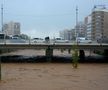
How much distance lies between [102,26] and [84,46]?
103551mm

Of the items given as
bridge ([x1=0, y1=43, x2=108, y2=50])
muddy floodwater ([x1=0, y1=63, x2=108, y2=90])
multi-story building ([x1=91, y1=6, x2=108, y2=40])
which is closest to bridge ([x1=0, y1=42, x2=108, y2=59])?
bridge ([x1=0, y1=43, x2=108, y2=50])

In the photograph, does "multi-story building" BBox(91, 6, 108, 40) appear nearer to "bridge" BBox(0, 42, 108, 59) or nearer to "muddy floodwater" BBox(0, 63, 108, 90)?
"bridge" BBox(0, 42, 108, 59)

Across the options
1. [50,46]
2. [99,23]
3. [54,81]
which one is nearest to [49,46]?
[50,46]

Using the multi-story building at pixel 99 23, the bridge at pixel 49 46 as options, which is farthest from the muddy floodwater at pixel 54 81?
the multi-story building at pixel 99 23

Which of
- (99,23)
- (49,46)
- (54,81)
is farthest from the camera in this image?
(99,23)

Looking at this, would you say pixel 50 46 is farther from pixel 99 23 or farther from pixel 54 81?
pixel 99 23

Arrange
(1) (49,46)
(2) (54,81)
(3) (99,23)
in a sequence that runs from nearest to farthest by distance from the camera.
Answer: (2) (54,81), (1) (49,46), (3) (99,23)

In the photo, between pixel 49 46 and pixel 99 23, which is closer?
pixel 49 46

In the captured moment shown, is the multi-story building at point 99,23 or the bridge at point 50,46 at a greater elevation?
the multi-story building at point 99,23

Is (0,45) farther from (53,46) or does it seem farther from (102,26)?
(102,26)

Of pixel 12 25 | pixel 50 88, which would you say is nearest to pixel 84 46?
pixel 50 88

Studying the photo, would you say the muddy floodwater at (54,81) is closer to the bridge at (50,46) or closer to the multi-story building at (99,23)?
the bridge at (50,46)

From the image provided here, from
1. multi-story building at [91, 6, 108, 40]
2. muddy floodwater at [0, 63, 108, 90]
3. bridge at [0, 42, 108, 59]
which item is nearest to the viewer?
muddy floodwater at [0, 63, 108, 90]

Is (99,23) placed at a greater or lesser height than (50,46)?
greater
